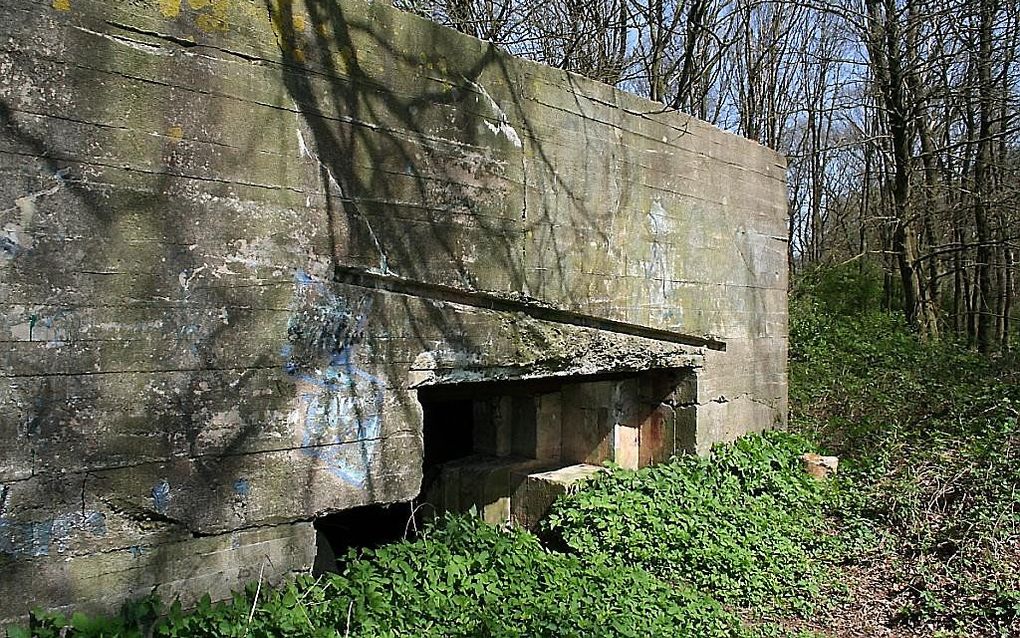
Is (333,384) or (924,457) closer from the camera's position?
(333,384)

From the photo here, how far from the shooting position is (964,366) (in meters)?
8.13

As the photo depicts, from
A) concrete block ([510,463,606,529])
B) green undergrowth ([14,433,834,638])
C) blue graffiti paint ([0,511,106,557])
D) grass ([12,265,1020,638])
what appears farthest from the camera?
concrete block ([510,463,606,529])

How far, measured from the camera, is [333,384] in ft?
11.5

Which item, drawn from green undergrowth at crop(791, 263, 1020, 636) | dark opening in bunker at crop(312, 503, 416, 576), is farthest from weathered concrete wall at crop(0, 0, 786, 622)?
green undergrowth at crop(791, 263, 1020, 636)

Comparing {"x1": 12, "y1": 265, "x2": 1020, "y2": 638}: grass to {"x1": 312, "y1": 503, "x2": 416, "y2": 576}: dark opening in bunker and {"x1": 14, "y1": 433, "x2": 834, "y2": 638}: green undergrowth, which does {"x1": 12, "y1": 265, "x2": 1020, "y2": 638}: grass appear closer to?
{"x1": 14, "y1": 433, "x2": 834, "y2": 638}: green undergrowth

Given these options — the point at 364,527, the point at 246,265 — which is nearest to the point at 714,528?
the point at 364,527

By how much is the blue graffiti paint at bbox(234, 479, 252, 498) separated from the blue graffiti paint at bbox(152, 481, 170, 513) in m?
0.26

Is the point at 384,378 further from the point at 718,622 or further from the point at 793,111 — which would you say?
the point at 793,111

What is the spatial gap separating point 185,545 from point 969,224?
14051 millimetres

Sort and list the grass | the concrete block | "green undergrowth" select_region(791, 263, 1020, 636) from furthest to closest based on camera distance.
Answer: the concrete block < "green undergrowth" select_region(791, 263, 1020, 636) < the grass

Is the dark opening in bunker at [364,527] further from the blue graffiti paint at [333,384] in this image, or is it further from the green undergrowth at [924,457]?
the green undergrowth at [924,457]

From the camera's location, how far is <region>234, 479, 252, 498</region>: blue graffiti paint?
3.22 meters

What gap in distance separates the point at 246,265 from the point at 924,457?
508cm

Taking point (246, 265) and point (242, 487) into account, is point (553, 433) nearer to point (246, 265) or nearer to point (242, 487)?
point (242, 487)
